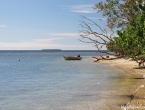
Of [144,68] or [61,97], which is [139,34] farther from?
[144,68]

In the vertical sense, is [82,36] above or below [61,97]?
above

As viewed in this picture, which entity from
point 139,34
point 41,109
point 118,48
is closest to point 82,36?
point 118,48

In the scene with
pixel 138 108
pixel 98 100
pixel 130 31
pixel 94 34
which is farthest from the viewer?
pixel 94 34

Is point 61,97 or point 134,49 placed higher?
point 134,49

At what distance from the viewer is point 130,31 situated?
22.9 meters

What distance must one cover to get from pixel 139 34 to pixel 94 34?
Answer: 8.05m

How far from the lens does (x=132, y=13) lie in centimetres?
2969

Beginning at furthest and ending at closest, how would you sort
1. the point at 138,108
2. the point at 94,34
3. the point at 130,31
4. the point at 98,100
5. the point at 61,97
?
the point at 94,34 → the point at 130,31 → the point at 61,97 → the point at 98,100 → the point at 138,108

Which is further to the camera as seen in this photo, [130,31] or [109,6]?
[109,6]

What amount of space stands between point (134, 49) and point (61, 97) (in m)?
8.60

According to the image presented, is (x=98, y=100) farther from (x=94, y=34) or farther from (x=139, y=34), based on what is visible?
(x=94, y=34)

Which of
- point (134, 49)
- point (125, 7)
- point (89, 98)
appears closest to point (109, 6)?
point (125, 7)

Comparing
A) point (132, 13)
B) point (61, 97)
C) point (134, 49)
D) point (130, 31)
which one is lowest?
point (61, 97)

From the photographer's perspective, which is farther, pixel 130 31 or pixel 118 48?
pixel 118 48
